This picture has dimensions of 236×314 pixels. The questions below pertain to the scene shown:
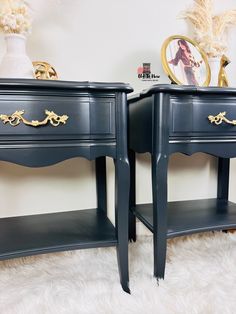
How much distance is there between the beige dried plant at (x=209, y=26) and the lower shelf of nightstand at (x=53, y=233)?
2.78 ft

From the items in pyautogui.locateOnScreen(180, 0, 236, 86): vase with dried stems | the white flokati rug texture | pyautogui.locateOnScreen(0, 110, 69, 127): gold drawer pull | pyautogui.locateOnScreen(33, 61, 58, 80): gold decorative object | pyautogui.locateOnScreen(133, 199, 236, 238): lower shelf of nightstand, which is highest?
pyautogui.locateOnScreen(180, 0, 236, 86): vase with dried stems

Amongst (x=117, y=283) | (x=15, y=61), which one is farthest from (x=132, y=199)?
(x=15, y=61)

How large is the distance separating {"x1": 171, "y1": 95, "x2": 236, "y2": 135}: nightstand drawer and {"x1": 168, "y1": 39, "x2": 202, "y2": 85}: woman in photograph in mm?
254

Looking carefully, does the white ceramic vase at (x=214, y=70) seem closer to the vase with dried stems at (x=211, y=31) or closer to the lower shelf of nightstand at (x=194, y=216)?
the vase with dried stems at (x=211, y=31)

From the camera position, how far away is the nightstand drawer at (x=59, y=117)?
2.20 ft

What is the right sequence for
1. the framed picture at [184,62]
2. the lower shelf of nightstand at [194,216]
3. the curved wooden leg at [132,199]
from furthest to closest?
the curved wooden leg at [132,199] < the framed picture at [184,62] < the lower shelf of nightstand at [194,216]

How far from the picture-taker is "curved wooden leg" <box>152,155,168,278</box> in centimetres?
78

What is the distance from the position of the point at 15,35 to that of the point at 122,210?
2.17 ft

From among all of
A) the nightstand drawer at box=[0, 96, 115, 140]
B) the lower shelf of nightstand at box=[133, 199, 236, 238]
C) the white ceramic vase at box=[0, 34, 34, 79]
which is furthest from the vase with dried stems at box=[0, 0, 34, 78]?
the lower shelf of nightstand at box=[133, 199, 236, 238]

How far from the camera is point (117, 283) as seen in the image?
32.8 inches

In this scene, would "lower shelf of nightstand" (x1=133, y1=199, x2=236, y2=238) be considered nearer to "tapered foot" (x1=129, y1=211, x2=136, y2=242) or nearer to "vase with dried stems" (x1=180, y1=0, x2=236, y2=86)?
"tapered foot" (x1=129, y1=211, x2=136, y2=242)

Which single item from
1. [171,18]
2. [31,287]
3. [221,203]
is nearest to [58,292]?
[31,287]

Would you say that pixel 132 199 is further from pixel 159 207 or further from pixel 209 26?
pixel 209 26

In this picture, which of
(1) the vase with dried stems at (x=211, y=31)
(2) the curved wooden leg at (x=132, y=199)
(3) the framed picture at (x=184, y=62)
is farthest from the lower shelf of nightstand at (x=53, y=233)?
(1) the vase with dried stems at (x=211, y=31)
